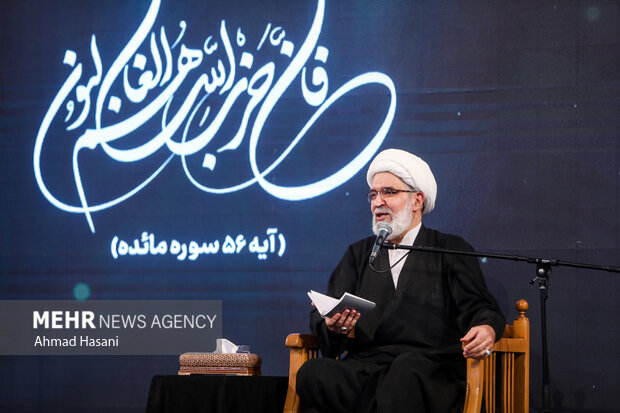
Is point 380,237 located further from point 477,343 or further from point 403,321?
point 477,343

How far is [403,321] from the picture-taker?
3.50 meters

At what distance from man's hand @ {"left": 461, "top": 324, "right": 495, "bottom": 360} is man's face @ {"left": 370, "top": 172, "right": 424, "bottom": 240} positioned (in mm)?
712

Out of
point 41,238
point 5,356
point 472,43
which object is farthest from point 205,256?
point 472,43

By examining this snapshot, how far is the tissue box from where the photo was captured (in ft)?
11.8

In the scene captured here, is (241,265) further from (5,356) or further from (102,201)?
(5,356)

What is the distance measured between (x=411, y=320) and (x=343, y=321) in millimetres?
382

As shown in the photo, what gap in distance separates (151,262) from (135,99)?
0.94 meters

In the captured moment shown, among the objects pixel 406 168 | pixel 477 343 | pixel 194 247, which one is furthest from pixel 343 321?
pixel 194 247

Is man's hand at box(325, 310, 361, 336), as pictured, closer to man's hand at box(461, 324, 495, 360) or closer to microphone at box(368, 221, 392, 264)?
microphone at box(368, 221, 392, 264)

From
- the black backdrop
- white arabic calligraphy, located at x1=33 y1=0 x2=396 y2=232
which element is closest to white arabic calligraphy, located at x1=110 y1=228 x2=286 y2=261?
the black backdrop

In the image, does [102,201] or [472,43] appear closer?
[472,43]

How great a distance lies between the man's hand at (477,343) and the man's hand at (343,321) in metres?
0.43

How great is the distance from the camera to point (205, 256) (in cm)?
477

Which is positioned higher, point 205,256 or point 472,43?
point 472,43
